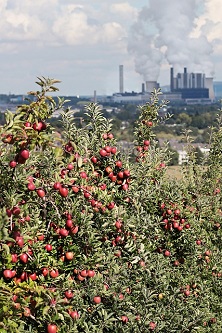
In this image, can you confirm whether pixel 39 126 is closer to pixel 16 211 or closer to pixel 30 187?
pixel 30 187

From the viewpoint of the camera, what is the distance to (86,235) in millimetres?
3949

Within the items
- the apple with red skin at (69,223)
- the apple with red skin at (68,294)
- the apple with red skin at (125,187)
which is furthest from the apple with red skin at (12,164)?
the apple with red skin at (125,187)

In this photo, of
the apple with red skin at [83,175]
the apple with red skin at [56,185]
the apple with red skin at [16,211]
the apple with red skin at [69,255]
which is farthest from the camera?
the apple with red skin at [83,175]

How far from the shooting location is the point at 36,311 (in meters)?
3.54

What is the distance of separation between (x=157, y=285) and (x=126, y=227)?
3.22ft

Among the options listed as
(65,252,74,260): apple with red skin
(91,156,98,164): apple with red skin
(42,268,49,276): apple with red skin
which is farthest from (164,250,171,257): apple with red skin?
(42,268,49,276): apple with red skin

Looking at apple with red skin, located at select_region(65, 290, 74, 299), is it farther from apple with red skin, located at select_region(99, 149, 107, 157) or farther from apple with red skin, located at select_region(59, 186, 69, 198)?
apple with red skin, located at select_region(99, 149, 107, 157)

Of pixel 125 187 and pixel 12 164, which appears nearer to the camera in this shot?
pixel 12 164

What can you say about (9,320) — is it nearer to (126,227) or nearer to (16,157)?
(16,157)

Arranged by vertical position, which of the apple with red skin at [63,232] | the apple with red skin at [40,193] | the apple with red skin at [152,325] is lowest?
the apple with red skin at [152,325]

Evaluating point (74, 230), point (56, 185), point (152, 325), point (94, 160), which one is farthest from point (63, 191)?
point (152, 325)

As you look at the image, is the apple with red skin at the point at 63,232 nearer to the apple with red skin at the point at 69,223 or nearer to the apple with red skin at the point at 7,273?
the apple with red skin at the point at 69,223

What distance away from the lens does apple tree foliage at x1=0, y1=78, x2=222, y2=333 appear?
11.1ft

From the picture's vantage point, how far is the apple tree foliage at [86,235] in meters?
3.37
